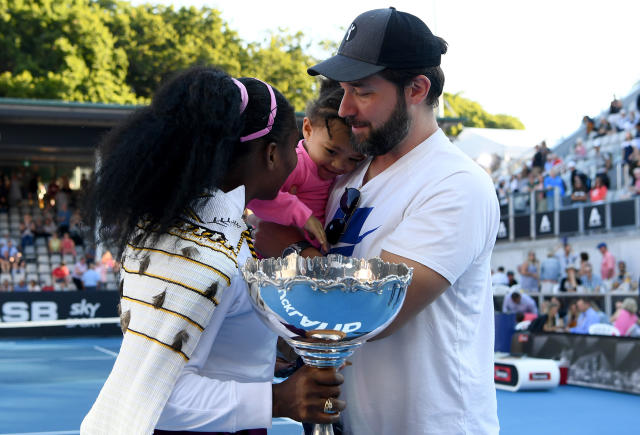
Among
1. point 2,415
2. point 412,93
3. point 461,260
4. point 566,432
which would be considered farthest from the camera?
point 2,415

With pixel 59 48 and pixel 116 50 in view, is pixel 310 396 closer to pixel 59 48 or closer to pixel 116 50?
pixel 59 48

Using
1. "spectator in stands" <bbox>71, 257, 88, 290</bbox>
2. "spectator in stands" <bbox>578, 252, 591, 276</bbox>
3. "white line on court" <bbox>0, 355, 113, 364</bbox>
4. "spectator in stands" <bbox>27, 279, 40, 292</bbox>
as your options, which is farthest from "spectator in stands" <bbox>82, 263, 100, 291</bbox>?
"spectator in stands" <bbox>578, 252, 591, 276</bbox>

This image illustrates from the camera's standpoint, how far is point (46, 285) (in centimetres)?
2255

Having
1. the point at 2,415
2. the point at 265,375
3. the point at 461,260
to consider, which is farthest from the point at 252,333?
the point at 2,415

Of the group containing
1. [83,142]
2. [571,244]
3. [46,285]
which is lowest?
[46,285]

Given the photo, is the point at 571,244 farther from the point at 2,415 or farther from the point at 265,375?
the point at 265,375

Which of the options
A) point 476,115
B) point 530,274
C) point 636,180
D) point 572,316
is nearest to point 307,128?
point 572,316

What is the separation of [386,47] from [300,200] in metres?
0.86

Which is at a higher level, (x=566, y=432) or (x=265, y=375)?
(x=265, y=375)

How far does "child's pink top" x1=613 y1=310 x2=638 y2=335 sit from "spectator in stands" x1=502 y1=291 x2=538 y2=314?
9.55 ft

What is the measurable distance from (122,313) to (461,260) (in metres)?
1.01

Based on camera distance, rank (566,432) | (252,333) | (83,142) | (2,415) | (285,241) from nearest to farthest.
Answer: (252,333)
(285,241)
(566,432)
(2,415)
(83,142)

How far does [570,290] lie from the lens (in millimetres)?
16156

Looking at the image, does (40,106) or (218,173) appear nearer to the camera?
(218,173)
